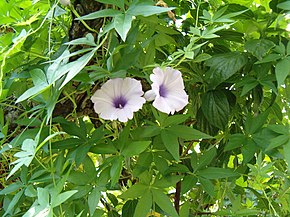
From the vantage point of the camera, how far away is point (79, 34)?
0.54 metres

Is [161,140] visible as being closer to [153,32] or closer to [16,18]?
[153,32]

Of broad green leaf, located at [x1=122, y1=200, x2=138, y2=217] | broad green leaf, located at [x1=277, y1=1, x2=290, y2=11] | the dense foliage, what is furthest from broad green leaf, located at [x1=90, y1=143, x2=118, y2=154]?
broad green leaf, located at [x1=277, y1=1, x2=290, y2=11]

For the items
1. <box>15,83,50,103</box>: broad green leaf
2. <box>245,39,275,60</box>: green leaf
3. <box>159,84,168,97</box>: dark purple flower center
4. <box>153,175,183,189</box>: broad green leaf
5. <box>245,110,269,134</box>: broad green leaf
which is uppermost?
<box>15,83,50,103</box>: broad green leaf

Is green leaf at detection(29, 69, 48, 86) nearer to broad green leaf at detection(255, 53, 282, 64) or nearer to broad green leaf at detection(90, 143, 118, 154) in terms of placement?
broad green leaf at detection(90, 143, 118, 154)

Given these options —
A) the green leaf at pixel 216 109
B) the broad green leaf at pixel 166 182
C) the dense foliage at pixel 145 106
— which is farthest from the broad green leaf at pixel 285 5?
the broad green leaf at pixel 166 182

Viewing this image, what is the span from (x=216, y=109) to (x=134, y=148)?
13 centimetres

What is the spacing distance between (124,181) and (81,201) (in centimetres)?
17

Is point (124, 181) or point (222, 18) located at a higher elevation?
point (222, 18)

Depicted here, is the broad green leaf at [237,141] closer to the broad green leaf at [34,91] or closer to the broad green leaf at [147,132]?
the broad green leaf at [147,132]

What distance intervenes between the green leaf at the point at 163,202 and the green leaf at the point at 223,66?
0.14 metres

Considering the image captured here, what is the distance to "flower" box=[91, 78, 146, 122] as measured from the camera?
49 centimetres

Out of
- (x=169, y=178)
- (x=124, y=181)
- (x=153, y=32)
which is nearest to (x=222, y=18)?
(x=153, y=32)

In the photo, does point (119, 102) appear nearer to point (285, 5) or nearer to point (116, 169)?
point (116, 169)

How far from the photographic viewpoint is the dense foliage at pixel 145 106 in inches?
19.3
